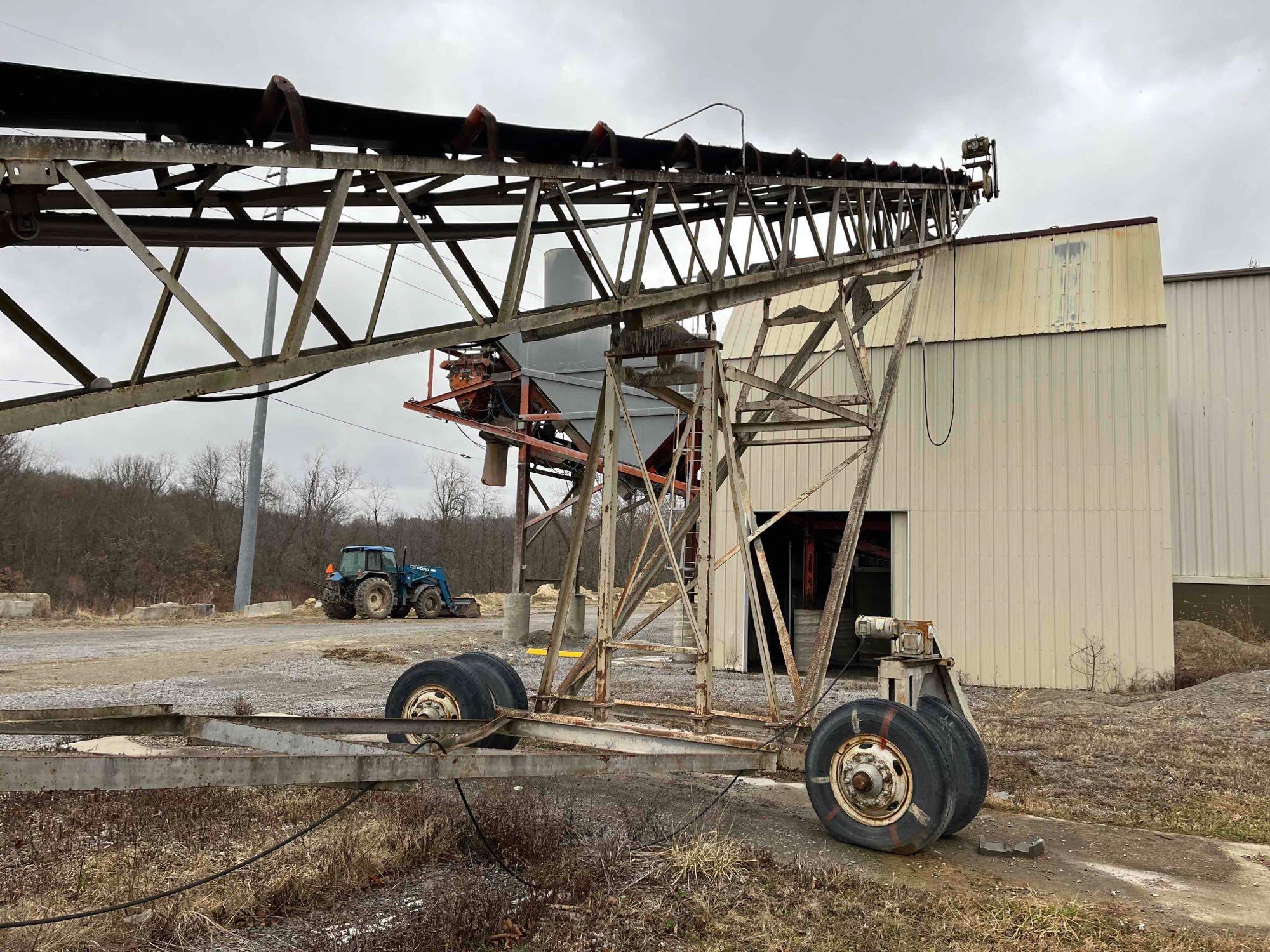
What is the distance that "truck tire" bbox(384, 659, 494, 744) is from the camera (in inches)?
310

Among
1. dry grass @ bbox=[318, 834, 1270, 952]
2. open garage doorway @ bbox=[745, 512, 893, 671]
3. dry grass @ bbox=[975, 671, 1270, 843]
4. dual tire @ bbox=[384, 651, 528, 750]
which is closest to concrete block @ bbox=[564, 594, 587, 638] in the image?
open garage doorway @ bbox=[745, 512, 893, 671]

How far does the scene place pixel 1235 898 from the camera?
17.8 ft

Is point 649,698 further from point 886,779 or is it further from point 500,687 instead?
point 886,779

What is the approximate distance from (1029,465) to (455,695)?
36.6 feet

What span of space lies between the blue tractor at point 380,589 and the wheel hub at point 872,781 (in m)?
26.3

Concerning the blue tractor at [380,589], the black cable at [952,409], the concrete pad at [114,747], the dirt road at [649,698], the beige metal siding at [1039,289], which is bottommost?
the dirt road at [649,698]

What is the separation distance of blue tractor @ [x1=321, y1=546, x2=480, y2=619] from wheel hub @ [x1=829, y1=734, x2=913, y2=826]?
2630 cm

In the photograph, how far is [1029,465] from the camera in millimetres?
15352

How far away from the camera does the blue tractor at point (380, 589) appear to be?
30578mm

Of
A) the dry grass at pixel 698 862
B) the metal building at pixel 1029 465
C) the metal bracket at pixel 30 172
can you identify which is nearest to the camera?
the metal bracket at pixel 30 172

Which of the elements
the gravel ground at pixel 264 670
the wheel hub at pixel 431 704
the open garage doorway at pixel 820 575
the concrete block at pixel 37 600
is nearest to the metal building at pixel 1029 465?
the gravel ground at pixel 264 670

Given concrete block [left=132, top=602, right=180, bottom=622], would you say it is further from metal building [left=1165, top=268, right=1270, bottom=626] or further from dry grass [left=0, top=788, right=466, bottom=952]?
metal building [left=1165, top=268, right=1270, bottom=626]

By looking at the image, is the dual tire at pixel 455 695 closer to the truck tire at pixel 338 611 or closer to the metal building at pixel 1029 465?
the metal building at pixel 1029 465

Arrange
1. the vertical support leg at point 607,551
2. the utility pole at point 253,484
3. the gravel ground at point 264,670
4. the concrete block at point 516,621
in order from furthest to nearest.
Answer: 1. the utility pole at point 253,484
2. the concrete block at point 516,621
3. the gravel ground at point 264,670
4. the vertical support leg at point 607,551
